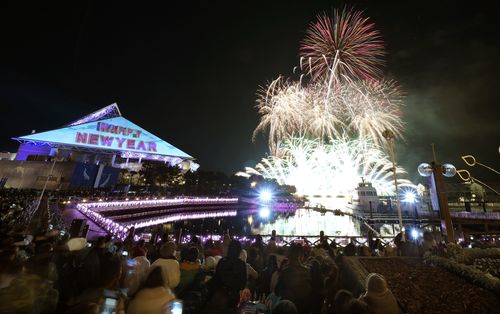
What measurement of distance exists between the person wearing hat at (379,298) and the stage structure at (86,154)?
1269 inches

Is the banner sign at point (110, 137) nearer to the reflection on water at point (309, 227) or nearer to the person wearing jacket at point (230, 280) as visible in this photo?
the reflection on water at point (309, 227)

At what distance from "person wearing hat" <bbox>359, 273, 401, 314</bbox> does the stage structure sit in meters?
32.2

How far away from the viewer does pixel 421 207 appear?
102ft

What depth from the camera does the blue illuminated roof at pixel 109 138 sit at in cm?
3988

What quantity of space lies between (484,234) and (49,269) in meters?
24.6

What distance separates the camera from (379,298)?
3688mm

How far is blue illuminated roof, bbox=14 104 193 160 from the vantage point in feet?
131

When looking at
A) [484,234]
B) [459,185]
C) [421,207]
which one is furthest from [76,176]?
[459,185]

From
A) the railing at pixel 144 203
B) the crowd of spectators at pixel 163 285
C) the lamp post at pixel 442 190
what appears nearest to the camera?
the crowd of spectators at pixel 163 285

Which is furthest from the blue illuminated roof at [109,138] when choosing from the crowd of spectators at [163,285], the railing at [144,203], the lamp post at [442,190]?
the lamp post at [442,190]

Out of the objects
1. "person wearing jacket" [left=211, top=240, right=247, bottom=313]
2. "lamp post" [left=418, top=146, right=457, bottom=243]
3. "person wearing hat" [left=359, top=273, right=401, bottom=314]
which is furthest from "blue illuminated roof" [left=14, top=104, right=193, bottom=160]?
"person wearing hat" [left=359, top=273, right=401, bottom=314]

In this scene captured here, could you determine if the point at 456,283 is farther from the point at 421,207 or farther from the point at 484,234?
the point at 421,207

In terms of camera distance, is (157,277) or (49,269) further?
(49,269)

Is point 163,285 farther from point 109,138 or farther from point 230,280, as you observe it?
point 109,138
